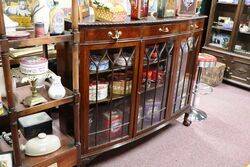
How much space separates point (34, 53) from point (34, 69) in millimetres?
602

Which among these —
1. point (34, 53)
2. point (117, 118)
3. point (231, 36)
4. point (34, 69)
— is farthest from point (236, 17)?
point (34, 69)

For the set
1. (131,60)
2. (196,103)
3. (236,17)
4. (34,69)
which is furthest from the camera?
(236,17)

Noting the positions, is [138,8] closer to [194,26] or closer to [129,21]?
[129,21]

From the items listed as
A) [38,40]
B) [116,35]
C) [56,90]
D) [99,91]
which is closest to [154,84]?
[99,91]

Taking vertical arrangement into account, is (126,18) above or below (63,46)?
above

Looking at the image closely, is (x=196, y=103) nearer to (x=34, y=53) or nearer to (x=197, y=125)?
(x=197, y=125)

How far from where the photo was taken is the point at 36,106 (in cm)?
139

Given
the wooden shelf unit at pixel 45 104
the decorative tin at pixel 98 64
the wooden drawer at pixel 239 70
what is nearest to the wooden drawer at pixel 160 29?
the decorative tin at pixel 98 64

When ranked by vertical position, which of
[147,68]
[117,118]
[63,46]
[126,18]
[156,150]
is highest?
[126,18]

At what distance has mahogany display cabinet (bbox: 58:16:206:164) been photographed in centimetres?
163

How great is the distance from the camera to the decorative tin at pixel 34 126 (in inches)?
65.3

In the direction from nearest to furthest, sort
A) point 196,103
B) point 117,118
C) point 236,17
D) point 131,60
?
point 131,60
point 117,118
point 196,103
point 236,17

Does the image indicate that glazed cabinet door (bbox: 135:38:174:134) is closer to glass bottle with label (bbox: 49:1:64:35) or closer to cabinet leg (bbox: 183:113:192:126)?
cabinet leg (bbox: 183:113:192:126)

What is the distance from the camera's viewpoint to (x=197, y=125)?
8.91 feet
